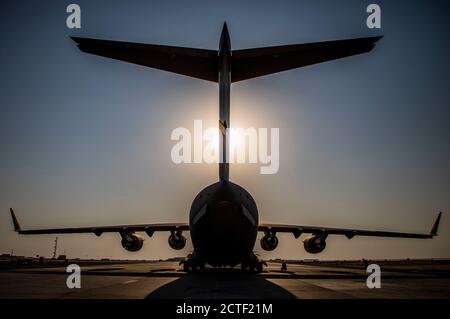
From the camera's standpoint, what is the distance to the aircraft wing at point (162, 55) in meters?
8.59

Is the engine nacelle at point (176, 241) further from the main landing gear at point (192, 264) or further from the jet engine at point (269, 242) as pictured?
the jet engine at point (269, 242)

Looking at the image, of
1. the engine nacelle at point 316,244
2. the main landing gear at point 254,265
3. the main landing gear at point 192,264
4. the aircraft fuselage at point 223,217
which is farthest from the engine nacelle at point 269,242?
the aircraft fuselage at point 223,217

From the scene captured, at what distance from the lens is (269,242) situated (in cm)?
1964

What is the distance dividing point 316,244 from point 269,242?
2.52 metres

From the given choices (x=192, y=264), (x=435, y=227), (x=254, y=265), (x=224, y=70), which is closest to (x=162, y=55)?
(x=224, y=70)

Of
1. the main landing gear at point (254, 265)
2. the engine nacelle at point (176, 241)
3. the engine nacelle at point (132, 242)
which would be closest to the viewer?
the main landing gear at point (254, 265)

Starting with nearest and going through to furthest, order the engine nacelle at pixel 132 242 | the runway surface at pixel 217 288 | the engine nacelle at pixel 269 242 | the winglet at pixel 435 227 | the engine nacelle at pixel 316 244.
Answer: the runway surface at pixel 217 288 < the engine nacelle at pixel 316 244 < the engine nacelle at pixel 269 242 < the engine nacelle at pixel 132 242 < the winglet at pixel 435 227

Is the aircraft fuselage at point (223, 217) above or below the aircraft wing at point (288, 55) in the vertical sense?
below

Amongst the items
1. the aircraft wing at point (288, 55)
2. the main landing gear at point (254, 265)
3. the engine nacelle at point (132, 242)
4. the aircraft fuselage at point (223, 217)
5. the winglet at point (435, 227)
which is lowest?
the main landing gear at point (254, 265)

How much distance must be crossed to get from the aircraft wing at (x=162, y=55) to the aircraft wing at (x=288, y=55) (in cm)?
80

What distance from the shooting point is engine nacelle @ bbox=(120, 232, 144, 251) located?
19766 mm

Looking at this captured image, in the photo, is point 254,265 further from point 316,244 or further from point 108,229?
point 108,229

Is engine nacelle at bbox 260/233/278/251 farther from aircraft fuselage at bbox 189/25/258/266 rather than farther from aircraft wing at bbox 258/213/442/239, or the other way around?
aircraft fuselage at bbox 189/25/258/266
